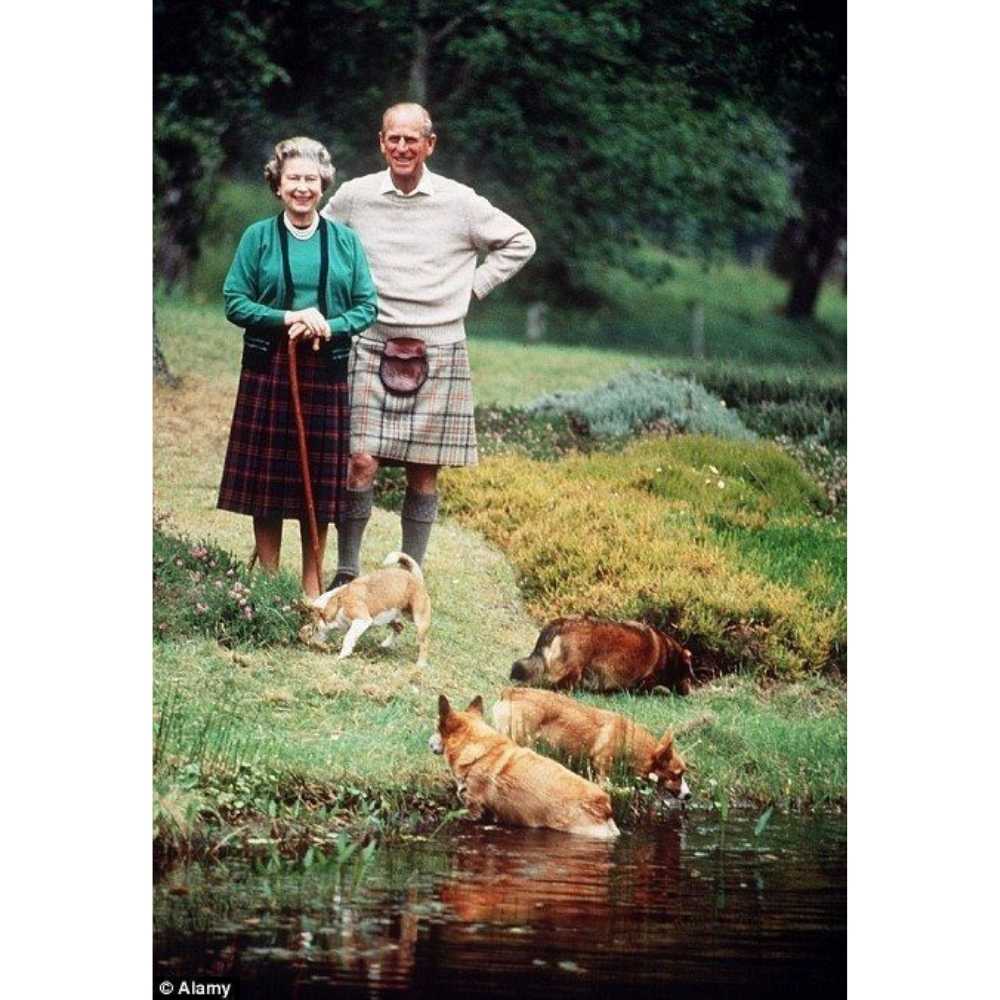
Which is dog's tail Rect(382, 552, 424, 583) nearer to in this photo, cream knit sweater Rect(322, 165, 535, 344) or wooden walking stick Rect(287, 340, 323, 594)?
wooden walking stick Rect(287, 340, 323, 594)

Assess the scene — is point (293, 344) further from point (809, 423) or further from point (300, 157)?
point (809, 423)

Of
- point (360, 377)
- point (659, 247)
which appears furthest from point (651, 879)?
point (659, 247)

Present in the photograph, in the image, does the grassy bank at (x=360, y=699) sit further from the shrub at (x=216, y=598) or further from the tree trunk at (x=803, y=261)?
the tree trunk at (x=803, y=261)

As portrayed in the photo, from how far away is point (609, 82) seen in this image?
9320mm

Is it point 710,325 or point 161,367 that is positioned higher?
point 710,325

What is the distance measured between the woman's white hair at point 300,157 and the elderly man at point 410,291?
107mm

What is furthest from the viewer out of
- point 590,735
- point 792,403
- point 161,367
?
point 792,403

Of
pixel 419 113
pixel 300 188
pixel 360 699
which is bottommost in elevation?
pixel 360 699

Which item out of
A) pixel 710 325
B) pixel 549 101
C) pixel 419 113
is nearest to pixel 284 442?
pixel 419 113

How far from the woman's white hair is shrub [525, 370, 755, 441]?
1.38m

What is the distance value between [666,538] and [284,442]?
1.67 m

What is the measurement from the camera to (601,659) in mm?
8742

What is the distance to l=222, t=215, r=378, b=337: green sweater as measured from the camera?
874cm

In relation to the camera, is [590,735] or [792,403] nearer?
[590,735]
